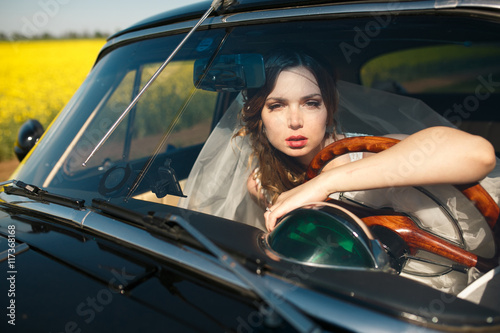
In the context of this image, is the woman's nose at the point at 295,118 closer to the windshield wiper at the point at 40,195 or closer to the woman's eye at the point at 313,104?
the woman's eye at the point at 313,104

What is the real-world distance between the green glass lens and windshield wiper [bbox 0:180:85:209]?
0.75 meters

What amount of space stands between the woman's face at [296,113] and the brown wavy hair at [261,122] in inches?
1.0

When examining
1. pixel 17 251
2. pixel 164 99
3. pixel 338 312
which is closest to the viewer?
pixel 338 312

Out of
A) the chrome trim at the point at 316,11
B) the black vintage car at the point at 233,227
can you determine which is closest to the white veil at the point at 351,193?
the black vintage car at the point at 233,227

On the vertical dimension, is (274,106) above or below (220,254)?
above

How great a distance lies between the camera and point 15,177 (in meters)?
1.84

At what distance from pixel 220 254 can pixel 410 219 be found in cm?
69

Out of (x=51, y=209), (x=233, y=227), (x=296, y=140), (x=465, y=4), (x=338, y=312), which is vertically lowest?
(x=338, y=312)

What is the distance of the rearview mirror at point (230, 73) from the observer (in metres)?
1.51

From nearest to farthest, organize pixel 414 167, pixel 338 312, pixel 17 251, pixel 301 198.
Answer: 1. pixel 338 312
2. pixel 414 167
3. pixel 301 198
4. pixel 17 251

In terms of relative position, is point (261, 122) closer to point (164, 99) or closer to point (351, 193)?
point (351, 193)

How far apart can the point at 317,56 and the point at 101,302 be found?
3.71 ft

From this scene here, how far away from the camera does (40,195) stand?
151cm

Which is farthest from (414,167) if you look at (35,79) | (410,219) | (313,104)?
(35,79)
